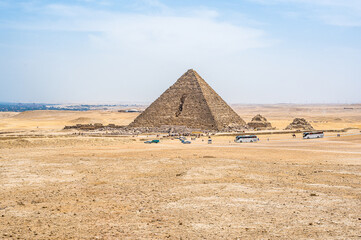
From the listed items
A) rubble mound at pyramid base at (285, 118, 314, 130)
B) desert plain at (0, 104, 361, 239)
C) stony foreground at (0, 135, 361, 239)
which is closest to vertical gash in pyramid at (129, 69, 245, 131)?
rubble mound at pyramid base at (285, 118, 314, 130)

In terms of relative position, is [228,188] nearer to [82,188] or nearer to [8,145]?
[82,188]

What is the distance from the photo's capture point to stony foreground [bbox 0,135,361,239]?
9883 mm

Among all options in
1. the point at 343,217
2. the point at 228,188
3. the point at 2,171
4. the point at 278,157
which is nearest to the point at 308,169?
the point at 278,157

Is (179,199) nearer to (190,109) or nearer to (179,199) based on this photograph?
(179,199)

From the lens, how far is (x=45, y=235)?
9594mm

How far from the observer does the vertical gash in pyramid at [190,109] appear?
56.0 m

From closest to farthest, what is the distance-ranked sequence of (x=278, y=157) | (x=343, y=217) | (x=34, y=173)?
(x=343, y=217)
(x=34, y=173)
(x=278, y=157)

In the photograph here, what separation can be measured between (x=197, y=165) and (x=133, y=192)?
749 centimetres

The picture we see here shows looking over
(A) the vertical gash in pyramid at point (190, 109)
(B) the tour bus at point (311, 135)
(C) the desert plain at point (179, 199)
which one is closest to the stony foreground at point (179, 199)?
(C) the desert plain at point (179, 199)

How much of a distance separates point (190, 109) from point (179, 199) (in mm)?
44849

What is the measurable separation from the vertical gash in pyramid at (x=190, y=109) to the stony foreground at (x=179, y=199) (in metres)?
32.6

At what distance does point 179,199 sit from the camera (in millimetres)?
13219

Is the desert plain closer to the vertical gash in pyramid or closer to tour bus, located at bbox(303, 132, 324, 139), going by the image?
tour bus, located at bbox(303, 132, 324, 139)

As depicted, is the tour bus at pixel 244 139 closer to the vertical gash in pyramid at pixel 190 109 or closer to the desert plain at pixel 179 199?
the vertical gash in pyramid at pixel 190 109
